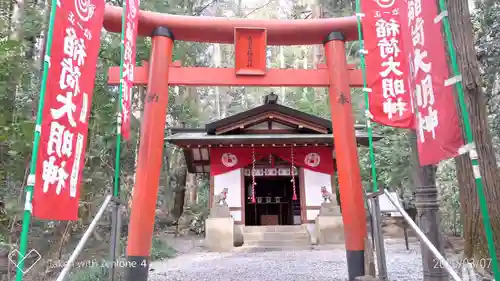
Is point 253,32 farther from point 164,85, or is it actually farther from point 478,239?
point 478,239

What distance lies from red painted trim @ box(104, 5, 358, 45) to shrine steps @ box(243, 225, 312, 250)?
669 centimetres

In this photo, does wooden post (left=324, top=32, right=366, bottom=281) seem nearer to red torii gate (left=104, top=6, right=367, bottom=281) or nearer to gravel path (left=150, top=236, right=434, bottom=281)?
red torii gate (left=104, top=6, right=367, bottom=281)

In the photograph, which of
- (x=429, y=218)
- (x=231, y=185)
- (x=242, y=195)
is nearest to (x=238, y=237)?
(x=242, y=195)

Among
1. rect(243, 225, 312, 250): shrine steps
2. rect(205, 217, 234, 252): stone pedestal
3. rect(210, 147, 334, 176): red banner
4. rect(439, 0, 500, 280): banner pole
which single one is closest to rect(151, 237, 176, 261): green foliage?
rect(205, 217, 234, 252): stone pedestal

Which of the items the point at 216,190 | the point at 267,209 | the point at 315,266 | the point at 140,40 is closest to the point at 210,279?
the point at 315,266

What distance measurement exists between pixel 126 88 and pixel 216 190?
8.35 metres

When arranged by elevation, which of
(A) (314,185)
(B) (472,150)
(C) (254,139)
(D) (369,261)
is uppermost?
(C) (254,139)

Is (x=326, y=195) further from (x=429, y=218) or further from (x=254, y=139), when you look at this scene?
(x=429, y=218)

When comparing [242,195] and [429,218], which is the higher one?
[242,195]

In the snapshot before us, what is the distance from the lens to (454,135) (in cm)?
316

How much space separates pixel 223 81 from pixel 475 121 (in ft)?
13.5

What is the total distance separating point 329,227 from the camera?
11250 mm

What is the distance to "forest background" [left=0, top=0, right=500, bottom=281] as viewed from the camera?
3.36 meters

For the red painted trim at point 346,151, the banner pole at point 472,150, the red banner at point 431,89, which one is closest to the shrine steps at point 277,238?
the red painted trim at point 346,151
